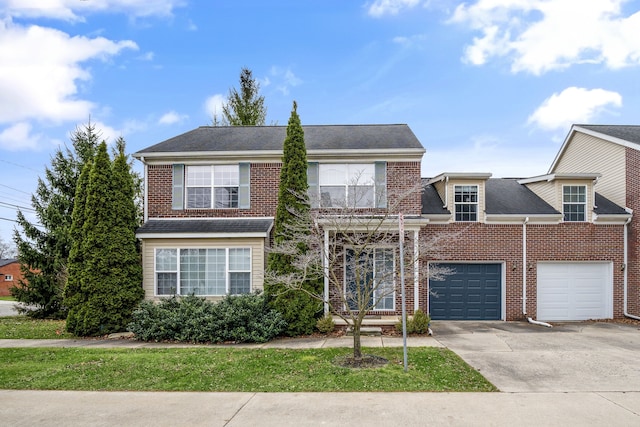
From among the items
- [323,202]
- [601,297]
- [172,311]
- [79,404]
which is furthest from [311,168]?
Answer: [601,297]

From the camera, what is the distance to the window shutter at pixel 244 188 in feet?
44.9

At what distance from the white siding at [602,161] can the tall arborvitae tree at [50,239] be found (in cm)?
2091

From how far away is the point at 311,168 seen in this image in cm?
1349

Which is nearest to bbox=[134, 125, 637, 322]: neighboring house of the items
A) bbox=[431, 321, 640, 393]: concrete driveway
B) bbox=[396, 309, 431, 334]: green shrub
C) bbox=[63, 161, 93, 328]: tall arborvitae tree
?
bbox=[431, 321, 640, 393]: concrete driveway

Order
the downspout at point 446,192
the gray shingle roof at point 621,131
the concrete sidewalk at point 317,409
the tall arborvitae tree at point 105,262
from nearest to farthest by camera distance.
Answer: the concrete sidewalk at point 317,409 → the tall arborvitae tree at point 105,262 → the downspout at point 446,192 → the gray shingle roof at point 621,131

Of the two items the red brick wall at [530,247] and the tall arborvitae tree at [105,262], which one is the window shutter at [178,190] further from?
the red brick wall at [530,247]

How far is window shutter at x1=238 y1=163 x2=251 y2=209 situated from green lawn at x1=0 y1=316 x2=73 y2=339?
6.42m

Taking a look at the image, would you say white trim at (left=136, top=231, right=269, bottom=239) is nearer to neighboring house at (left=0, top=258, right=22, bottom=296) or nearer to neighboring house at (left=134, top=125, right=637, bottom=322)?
neighboring house at (left=134, top=125, right=637, bottom=322)

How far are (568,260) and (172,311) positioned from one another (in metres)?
13.2

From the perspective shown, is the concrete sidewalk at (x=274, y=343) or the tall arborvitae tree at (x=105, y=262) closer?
the concrete sidewalk at (x=274, y=343)

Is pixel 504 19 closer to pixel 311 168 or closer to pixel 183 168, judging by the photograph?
pixel 311 168

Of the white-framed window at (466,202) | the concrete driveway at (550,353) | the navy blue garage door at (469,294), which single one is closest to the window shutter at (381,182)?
the white-framed window at (466,202)

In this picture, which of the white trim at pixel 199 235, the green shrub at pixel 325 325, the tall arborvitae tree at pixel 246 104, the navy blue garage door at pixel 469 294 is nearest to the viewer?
the green shrub at pixel 325 325

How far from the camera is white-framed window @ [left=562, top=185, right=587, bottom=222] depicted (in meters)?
14.1
